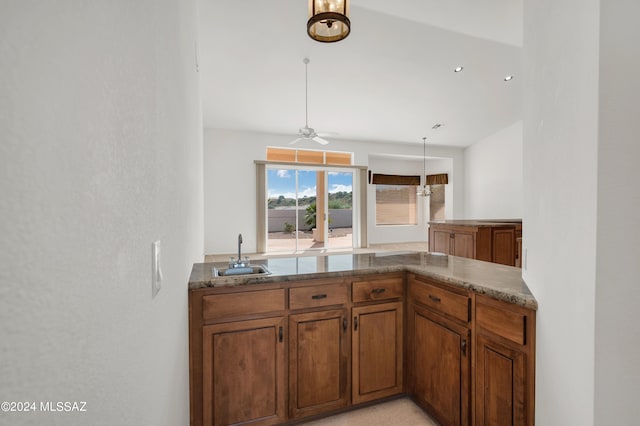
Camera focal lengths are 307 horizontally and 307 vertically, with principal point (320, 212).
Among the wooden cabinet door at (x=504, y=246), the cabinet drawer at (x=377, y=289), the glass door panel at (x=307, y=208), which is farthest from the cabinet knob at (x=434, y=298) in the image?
the glass door panel at (x=307, y=208)

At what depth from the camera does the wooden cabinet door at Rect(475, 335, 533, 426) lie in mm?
1373

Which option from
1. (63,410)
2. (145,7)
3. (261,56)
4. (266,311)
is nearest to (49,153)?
(63,410)

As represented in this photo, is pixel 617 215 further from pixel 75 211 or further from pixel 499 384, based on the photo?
pixel 75 211

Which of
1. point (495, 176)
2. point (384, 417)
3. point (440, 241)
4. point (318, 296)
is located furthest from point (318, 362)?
point (495, 176)

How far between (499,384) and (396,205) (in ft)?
28.4

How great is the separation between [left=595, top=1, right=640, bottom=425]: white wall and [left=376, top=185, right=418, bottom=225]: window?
8547 mm

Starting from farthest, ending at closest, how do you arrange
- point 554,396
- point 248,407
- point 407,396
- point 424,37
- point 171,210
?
1. point 424,37
2. point 407,396
3. point 248,407
4. point 554,396
5. point 171,210

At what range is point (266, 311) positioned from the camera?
1.79 m

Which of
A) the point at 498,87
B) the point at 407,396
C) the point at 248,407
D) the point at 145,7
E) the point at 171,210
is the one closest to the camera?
the point at 145,7

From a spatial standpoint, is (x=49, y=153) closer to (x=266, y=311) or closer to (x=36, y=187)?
(x=36, y=187)

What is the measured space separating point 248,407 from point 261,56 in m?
4.53

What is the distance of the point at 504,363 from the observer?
1449 mm

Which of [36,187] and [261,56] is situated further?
[261,56]

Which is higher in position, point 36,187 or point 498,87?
point 498,87
